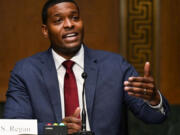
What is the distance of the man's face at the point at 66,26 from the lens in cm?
231

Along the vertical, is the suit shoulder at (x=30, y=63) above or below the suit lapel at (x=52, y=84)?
above

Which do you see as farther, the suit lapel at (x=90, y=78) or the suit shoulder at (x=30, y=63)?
the suit shoulder at (x=30, y=63)

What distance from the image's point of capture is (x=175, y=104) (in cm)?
366

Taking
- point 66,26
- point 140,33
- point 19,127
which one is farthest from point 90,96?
point 140,33

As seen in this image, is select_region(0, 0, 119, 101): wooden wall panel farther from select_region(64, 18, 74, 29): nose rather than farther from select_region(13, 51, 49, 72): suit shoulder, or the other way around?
select_region(64, 18, 74, 29): nose

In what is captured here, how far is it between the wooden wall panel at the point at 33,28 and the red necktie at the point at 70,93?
1432 mm

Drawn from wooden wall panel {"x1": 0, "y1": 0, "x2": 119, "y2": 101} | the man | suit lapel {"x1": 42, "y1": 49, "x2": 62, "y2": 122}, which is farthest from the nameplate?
wooden wall panel {"x1": 0, "y1": 0, "x2": 119, "y2": 101}

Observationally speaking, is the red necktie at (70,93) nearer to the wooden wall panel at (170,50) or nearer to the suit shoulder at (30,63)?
the suit shoulder at (30,63)

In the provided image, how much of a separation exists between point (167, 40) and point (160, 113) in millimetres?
1740

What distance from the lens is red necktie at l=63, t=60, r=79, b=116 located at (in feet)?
7.25

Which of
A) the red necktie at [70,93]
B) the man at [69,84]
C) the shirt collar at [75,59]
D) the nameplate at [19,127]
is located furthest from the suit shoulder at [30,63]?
the nameplate at [19,127]

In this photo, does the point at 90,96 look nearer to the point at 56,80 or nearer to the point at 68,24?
the point at 56,80

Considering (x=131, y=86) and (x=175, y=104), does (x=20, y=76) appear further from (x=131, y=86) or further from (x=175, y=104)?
(x=175, y=104)

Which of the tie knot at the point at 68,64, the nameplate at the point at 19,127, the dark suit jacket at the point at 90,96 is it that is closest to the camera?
the nameplate at the point at 19,127
